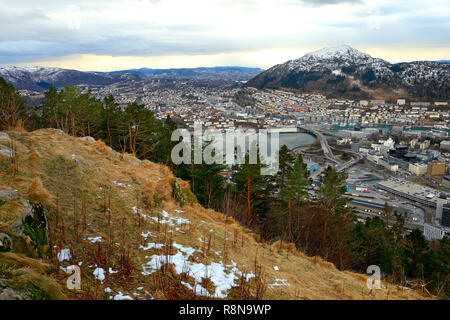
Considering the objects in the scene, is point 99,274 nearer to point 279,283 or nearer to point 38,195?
point 38,195

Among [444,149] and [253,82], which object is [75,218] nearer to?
[444,149]

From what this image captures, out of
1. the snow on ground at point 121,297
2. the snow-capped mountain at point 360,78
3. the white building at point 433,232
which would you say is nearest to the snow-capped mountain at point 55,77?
the snow-capped mountain at point 360,78

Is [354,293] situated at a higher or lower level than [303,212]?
higher

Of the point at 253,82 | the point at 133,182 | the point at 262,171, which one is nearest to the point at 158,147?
the point at 262,171

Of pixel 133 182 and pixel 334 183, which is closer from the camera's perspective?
pixel 133 182

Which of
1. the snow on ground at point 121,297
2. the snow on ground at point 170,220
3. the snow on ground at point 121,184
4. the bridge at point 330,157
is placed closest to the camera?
the snow on ground at point 121,297

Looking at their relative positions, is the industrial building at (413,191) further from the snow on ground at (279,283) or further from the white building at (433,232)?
the snow on ground at (279,283)

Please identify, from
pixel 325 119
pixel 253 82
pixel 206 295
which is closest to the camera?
pixel 206 295
